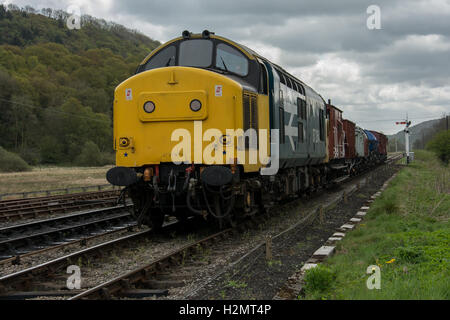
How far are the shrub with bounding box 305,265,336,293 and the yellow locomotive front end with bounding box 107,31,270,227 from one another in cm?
310

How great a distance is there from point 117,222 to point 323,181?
415 inches

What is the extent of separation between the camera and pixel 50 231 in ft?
35.9

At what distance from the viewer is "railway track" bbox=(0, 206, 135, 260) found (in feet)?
31.4

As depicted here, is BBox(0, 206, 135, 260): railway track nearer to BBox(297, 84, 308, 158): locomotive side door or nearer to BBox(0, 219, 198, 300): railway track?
BBox(0, 219, 198, 300): railway track

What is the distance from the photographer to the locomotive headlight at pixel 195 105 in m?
9.11

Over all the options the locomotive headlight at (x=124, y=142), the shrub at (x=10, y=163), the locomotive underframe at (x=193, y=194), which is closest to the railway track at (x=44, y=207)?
the locomotive underframe at (x=193, y=194)

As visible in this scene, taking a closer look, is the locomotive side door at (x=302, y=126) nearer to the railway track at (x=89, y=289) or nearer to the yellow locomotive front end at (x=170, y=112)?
the yellow locomotive front end at (x=170, y=112)

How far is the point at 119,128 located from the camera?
957 centimetres

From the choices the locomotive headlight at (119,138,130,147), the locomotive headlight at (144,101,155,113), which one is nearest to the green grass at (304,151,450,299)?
the locomotive headlight at (144,101,155,113)

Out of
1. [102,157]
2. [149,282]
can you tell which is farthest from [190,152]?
[102,157]

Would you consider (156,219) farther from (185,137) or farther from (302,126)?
(302,126)

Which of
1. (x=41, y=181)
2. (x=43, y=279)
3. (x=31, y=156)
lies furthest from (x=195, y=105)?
(x=31, y=156)

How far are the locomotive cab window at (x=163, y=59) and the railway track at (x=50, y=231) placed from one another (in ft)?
14.7

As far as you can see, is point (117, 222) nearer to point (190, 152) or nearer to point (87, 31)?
point (190, 152)
